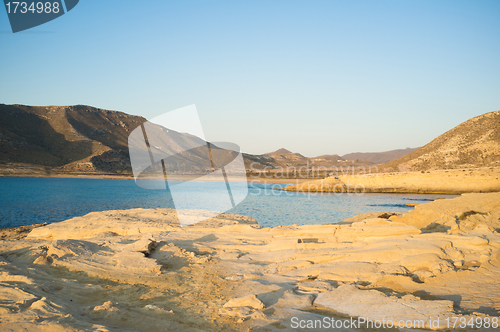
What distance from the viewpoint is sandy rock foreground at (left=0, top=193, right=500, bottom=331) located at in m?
4.39

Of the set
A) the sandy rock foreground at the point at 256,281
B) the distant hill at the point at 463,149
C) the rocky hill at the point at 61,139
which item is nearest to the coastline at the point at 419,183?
the distant hill at the point at 463,149

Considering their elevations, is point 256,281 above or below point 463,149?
below

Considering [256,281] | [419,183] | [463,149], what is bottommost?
[419,183]

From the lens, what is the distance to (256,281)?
6.39 metres

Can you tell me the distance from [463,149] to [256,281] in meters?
54.4

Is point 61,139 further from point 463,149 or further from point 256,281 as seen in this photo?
point 463,149

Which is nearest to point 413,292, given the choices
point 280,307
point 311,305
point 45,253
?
point 311,305

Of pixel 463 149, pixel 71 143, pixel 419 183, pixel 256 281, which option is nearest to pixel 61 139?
pixel 71 143

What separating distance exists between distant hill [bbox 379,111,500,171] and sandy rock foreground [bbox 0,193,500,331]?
142ft

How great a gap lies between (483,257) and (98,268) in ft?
30.3

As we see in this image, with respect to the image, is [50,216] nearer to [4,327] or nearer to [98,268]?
[98,268]

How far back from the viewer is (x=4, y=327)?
3572mm

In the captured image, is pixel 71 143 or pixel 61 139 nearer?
pixel 71 143

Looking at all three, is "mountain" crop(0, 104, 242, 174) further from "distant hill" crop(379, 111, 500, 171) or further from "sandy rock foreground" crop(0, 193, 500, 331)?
"sandy rock foreground" crop(0, 193, 500, 331)
